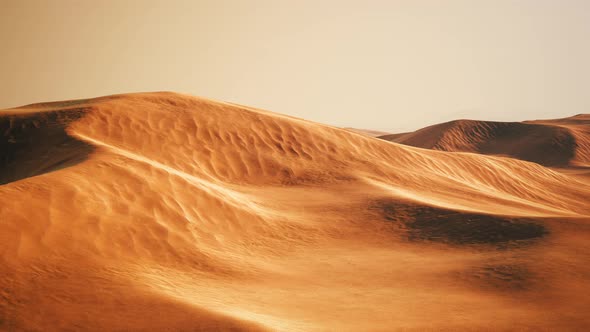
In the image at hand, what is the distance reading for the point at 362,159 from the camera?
17391 millimetres

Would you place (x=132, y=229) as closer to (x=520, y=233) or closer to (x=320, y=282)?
(x=320, y=282)

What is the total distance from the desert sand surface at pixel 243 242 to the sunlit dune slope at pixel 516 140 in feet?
96.3

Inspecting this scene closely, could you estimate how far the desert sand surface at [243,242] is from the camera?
5.30 m

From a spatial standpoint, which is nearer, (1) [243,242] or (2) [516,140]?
(1) [243,242]

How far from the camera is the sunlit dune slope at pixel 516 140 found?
41812 millimetres


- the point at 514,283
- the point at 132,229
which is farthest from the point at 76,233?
the point at 514,283

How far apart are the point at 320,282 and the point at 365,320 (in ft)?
6.03

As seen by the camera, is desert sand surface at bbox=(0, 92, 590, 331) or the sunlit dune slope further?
the sunlit dune slope

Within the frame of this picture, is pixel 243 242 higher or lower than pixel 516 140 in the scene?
higher

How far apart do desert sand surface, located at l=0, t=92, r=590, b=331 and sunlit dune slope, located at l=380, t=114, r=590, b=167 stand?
29358 millimetres

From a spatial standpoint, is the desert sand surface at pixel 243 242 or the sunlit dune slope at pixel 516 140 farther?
the sunlit dune slope at pixel 516 140

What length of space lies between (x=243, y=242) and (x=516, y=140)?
42890 mm

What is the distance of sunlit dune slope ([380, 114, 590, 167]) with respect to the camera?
41.8 meters

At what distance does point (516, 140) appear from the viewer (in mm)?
45406
